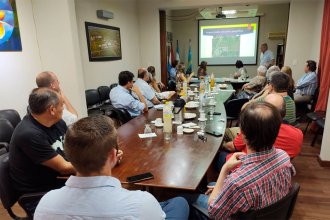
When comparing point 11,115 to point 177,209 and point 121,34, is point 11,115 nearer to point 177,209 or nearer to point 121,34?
point 177,209

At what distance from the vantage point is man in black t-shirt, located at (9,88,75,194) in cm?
150

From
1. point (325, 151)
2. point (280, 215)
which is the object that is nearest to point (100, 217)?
point (280, 215)

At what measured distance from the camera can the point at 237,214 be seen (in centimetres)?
113

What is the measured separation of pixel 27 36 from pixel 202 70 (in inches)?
175

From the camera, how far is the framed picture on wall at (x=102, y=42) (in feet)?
15.3

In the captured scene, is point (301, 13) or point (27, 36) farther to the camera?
point (301, 13)

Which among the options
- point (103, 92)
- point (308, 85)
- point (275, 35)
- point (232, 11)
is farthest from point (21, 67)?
point (275, 35)

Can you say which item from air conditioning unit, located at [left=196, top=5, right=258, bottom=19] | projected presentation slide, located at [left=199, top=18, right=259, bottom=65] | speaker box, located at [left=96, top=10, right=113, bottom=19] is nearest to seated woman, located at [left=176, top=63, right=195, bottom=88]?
speaker box, located at [left=96, top=10, right=113, bottom=19]

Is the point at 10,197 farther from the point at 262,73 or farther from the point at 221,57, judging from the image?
the point at 221,57

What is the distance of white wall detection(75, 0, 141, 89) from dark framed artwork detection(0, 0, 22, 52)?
3.98 feet

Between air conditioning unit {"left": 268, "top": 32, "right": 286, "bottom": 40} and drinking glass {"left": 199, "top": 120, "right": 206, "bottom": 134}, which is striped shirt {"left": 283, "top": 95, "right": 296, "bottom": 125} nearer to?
drinking glass {"left": 199, "top": 120, "right": 206, "bottom": 134}

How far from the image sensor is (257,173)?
1.10 m

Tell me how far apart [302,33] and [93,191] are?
20.9ft

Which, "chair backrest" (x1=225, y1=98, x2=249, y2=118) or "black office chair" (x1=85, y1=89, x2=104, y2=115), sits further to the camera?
"black office chair" (x1=85, y1=89, x2=104, y2=115)
